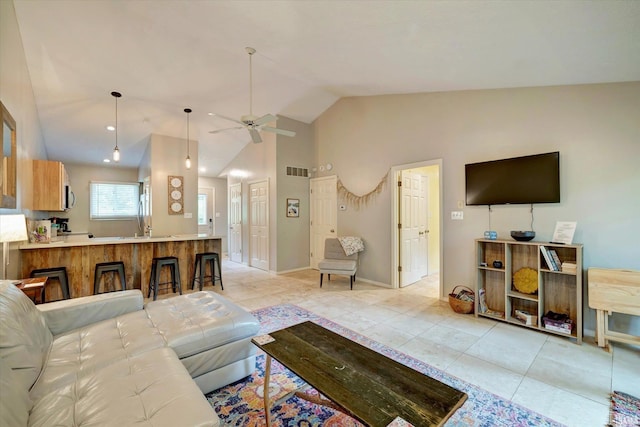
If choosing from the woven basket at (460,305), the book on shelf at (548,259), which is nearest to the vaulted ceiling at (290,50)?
the book on shelf at (548,259)

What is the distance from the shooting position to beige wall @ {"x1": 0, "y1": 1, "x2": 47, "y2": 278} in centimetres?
247

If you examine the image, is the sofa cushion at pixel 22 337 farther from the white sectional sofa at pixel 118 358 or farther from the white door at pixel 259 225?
the white door at pixel 259 225

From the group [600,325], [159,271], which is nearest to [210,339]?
[159,271]

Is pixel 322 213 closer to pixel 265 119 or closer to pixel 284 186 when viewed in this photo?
pixel 284 186

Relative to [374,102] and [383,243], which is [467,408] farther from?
[374,102]

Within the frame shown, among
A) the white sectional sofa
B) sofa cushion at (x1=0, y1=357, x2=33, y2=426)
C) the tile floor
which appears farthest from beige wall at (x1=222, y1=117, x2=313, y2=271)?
sofa cushion at (x1=0, y1=357, x2=33, y2=426)

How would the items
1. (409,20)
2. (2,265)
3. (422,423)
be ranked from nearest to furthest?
(422,423), (409,20), (2,265)

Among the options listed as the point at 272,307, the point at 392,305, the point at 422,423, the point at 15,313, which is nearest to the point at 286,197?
the point at 272,307

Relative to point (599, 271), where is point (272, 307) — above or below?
below

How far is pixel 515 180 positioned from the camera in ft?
10.6

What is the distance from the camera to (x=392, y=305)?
382cm

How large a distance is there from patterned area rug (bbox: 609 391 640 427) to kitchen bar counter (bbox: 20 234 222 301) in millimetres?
5096

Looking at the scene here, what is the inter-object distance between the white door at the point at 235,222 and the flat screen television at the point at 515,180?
5.36 m

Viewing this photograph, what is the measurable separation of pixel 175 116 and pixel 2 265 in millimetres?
3594
